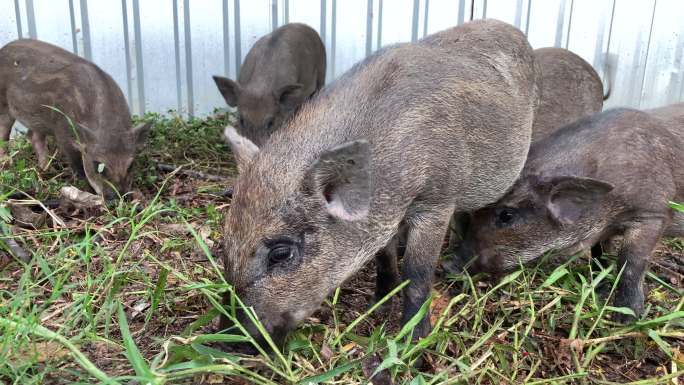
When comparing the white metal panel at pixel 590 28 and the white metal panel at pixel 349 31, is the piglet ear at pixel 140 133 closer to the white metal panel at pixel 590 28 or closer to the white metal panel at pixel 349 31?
the white metal panel at pixel 349 31

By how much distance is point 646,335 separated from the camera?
282 cm

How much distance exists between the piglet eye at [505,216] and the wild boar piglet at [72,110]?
279 centimetres

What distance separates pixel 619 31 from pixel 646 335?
12.5 feet

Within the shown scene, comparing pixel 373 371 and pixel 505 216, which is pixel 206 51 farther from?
pixel 373 371

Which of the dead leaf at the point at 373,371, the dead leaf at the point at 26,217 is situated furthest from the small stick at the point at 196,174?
the dead leaf at the point at 373,371

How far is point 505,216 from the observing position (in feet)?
10.6

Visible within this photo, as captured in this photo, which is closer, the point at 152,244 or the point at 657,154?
the point at 657,154

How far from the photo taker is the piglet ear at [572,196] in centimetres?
293

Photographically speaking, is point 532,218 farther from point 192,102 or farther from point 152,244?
point 192,102

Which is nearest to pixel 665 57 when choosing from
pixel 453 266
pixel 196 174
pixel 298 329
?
pixel 453 266

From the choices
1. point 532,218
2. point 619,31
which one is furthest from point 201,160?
point 619,31

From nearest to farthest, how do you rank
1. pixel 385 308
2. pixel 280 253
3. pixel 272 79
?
pixel 280 253
pixel 385 308
pixel 272 79

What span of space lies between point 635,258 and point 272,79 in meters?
3.89

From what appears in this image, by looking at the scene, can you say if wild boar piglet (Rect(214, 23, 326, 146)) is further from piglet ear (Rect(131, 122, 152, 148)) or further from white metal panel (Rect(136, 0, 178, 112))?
piglet ear (Rect(131, 122, 152, 148))
